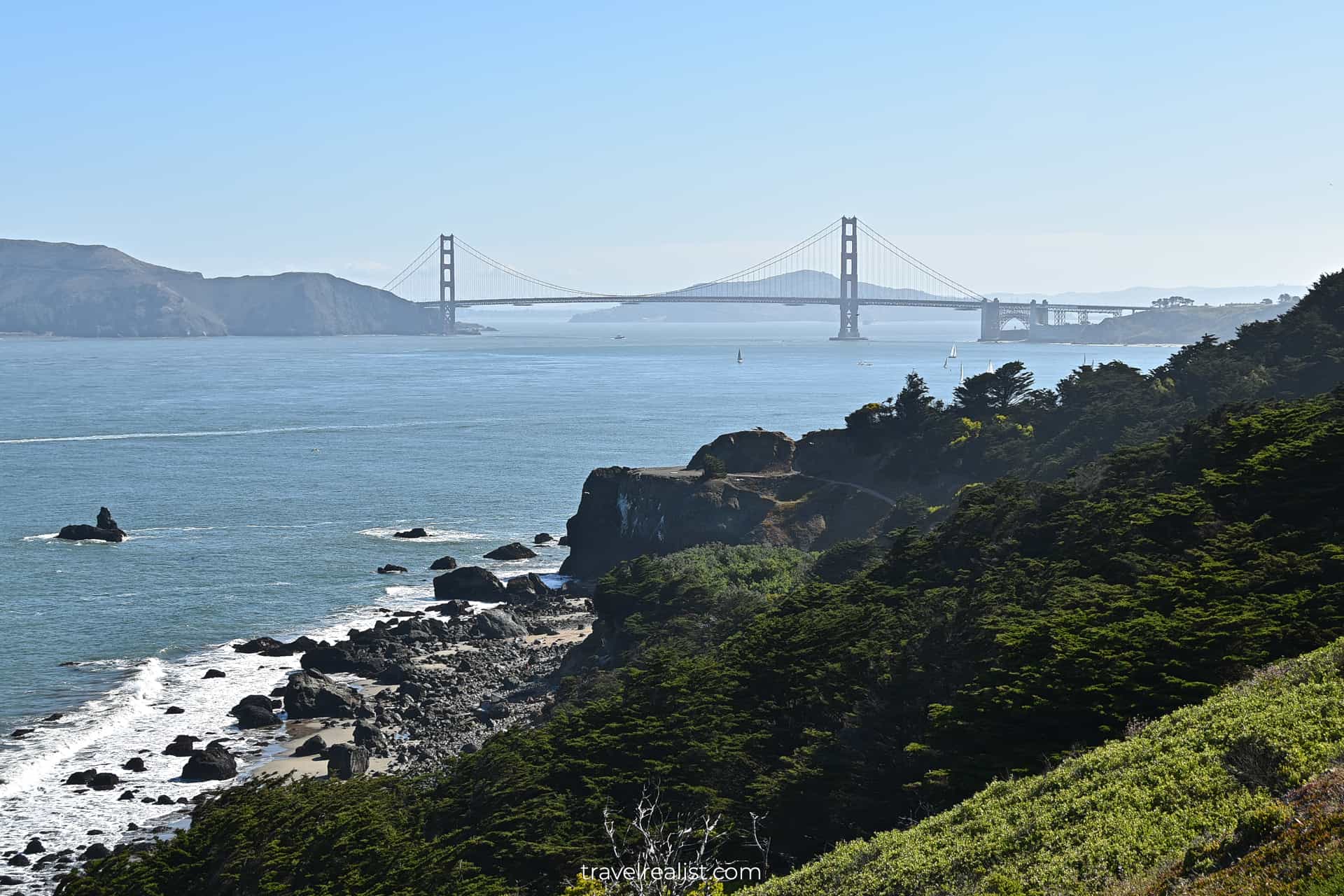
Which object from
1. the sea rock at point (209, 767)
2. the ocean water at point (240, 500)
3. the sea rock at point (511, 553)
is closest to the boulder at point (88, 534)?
the ocean water at point (240, 500)

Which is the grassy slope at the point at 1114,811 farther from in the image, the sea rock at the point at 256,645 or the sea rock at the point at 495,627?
the sea rock at the point at 495,627

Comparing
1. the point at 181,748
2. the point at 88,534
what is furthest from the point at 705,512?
the point at 88,534

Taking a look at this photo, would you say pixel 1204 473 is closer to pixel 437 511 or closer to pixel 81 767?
pixel 81 767

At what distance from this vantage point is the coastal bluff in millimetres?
44219

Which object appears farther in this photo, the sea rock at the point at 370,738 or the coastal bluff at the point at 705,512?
the coastal bluff at the point at 705,512

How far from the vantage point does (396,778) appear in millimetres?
21469

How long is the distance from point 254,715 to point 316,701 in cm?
144

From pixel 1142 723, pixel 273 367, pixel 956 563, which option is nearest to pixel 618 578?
pixel 956 563

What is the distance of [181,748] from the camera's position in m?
26.7

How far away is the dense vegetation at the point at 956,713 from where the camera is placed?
1121 cm

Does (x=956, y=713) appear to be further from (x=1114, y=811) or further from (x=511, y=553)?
(x=511, y=553)

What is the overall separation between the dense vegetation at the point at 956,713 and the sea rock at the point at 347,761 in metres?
4.42

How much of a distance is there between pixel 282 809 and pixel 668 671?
6.49m

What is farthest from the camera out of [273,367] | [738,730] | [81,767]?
[273,367]
